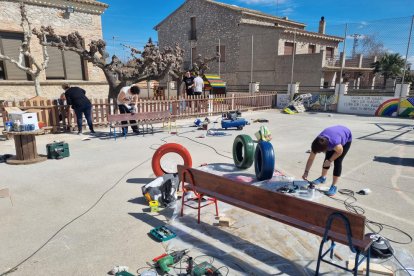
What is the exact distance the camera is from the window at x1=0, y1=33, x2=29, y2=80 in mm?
15867

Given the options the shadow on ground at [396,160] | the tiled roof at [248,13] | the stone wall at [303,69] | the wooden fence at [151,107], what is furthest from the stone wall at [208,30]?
the shadow on ground at [396,160]

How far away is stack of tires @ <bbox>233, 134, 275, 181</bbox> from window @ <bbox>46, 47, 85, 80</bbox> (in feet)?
51.3

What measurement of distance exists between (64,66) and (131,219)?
17.0m

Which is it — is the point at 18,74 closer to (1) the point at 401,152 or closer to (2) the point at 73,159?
(2) the point at 73,159

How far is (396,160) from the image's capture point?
23.8ft

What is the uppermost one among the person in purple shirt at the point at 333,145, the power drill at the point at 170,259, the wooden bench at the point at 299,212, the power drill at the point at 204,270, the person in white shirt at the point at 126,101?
the person in white shirt at the point at 126,101

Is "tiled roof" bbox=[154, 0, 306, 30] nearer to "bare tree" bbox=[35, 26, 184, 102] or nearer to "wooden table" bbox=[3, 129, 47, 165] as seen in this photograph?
"bare tree" bbox=[35, 26, 184, 102]

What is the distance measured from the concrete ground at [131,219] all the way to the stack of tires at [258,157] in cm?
33

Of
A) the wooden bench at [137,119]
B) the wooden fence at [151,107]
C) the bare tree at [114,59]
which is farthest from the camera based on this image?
the bare tree at [114,59]

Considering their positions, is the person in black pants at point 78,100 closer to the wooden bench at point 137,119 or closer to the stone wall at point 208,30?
the wooden bench at point 137,119

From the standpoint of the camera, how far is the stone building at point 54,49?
625 inches

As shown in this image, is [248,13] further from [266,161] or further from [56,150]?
[266,161]

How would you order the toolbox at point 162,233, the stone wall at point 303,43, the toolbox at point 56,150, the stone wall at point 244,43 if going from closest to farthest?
1. the toolbox at point 162,233
2. the toolbox at point 56,150
3. the stone wall at point 244,43
4. the stone wall at point 303,43

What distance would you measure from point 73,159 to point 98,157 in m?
0.62
